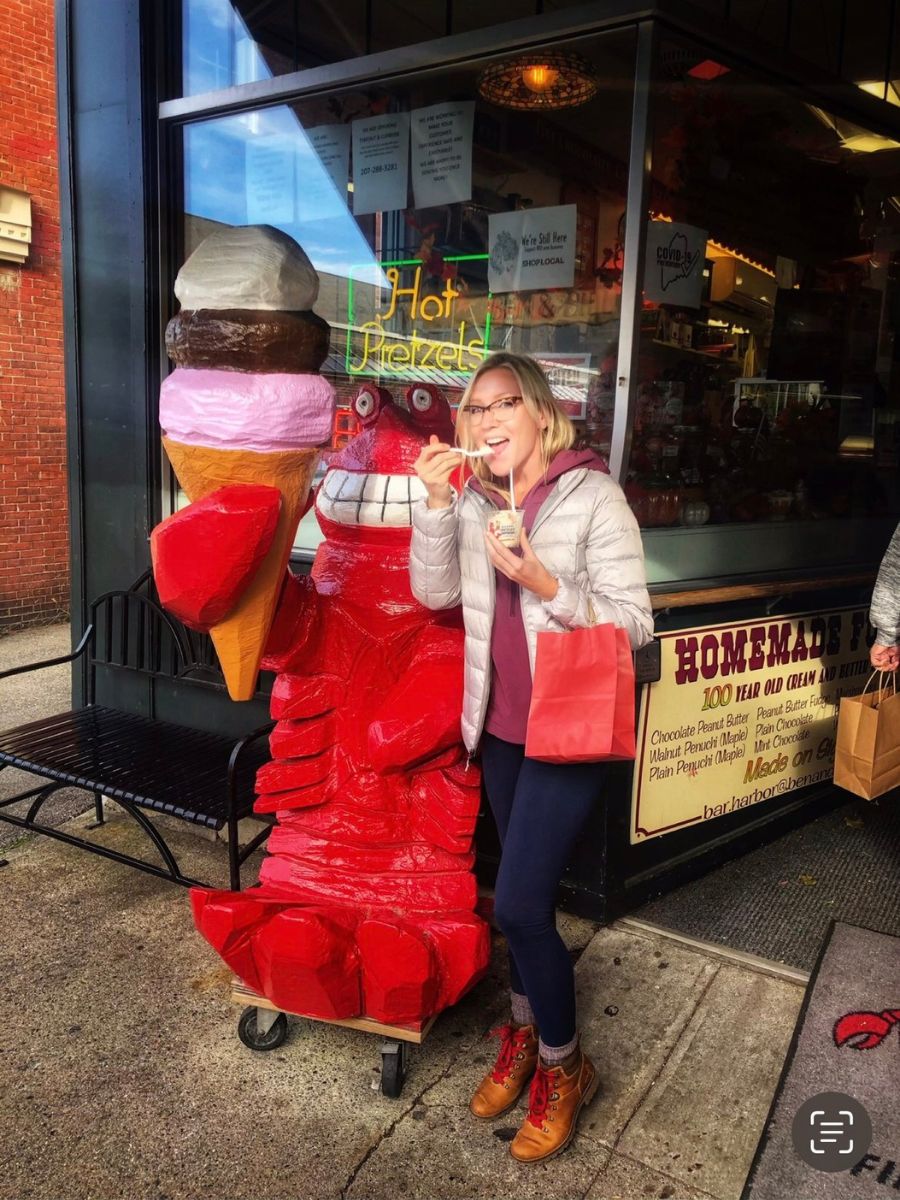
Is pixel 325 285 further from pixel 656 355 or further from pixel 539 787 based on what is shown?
pixel 539 787

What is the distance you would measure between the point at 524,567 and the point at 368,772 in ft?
3.27

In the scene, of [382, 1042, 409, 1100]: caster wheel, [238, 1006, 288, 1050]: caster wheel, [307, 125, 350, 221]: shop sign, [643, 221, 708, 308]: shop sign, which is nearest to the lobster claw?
[382, 1042, 409, 1100]: caster wheel

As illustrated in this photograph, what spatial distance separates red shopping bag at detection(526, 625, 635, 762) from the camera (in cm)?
194

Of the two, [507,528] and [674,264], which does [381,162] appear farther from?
[507,528]

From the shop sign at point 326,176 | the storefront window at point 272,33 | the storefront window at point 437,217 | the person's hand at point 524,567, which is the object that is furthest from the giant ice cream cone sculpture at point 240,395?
the storefront window at point 272,33

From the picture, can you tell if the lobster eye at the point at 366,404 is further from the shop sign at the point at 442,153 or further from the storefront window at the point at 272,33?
the storefront window at the point at 272,33

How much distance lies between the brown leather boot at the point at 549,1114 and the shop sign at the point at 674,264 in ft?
7.83

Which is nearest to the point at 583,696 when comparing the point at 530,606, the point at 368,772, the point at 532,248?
the point at 530,606

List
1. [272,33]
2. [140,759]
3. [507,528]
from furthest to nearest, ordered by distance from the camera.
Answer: [272,33]
[140,759]
[507,528]

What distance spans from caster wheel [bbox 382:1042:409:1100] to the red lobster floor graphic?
4.04ft

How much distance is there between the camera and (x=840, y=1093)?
7.93ft

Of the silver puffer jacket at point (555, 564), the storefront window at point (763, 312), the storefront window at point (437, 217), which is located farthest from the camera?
the storefront window at point (437, 217)

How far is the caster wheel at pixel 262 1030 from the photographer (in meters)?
2.58

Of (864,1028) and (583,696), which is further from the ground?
(583,696)
